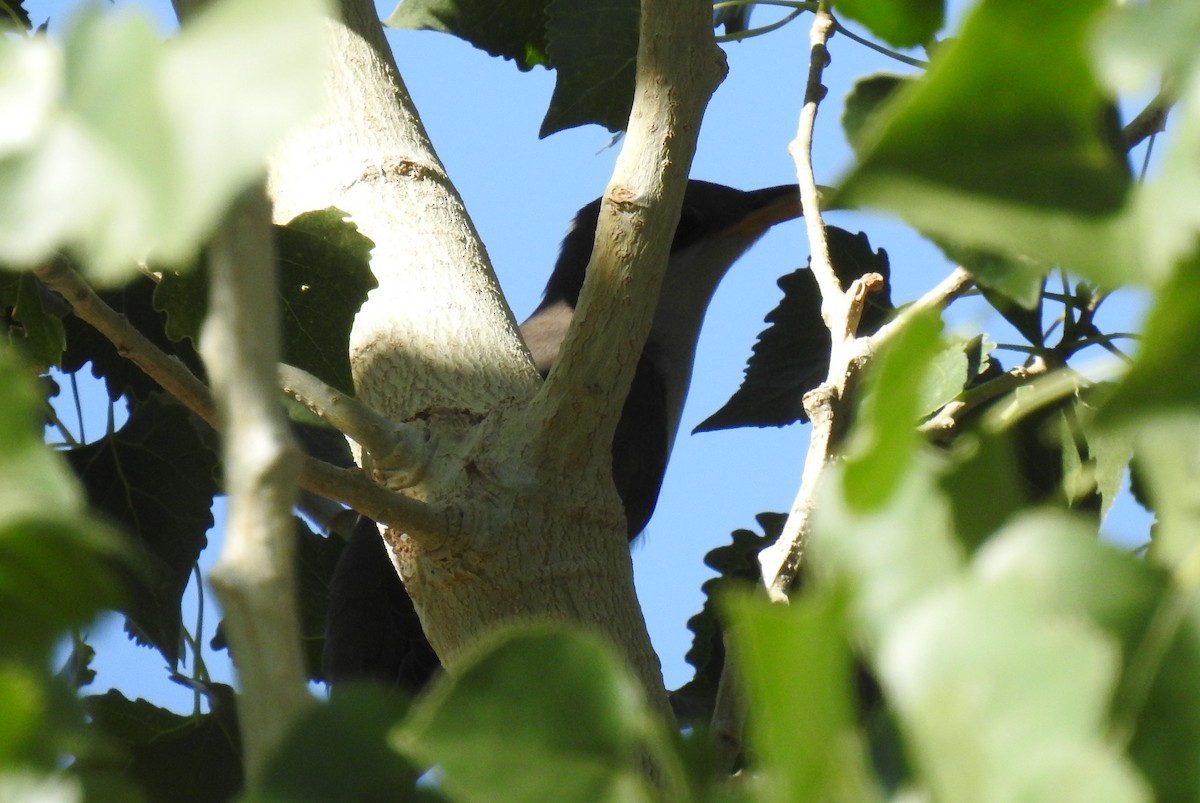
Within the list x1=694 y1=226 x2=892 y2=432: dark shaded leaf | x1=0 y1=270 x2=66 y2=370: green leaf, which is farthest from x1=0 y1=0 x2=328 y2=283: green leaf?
x1=694 y1=226 x2=892 y2=432: dark shaded leaf

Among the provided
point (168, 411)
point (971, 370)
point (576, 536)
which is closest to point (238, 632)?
point (576, 536)

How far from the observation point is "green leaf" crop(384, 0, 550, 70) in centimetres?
170

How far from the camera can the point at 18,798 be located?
0.24 metres

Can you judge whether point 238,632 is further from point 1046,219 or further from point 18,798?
point 1046,219

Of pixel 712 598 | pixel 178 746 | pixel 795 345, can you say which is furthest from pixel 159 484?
pixel 795 345

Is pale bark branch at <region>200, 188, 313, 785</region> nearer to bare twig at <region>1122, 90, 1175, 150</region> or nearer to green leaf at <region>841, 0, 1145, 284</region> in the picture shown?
green leaf at <region>841, 0, 1145, 284</region>

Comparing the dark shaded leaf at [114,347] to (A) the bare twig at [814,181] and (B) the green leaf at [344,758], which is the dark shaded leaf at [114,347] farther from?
(B) the green leaf at [344,758]

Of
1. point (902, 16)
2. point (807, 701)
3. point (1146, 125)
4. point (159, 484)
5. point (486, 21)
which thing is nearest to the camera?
point (807, 701)

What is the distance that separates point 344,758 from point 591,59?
1.38 meters

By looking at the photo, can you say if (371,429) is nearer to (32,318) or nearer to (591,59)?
(32,318)

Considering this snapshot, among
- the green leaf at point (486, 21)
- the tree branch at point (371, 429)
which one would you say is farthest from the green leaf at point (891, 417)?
the green leaf at point (486, 21)

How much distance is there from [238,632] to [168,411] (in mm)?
1174

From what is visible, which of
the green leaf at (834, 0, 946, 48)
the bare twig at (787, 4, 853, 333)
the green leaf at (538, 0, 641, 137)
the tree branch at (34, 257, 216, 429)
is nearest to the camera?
the green leaf at (834, 0, 946, 48)

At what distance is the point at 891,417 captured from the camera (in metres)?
0.23
